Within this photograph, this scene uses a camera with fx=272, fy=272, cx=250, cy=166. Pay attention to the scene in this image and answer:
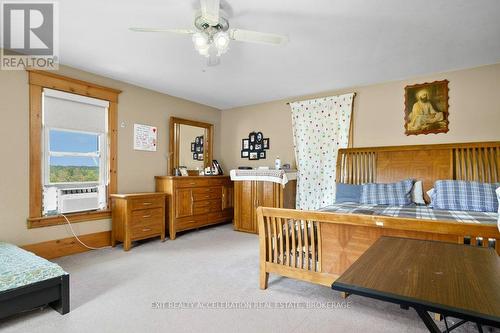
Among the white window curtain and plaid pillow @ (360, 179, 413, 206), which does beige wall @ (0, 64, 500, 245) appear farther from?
plaid pillow @ (360, 179, 413, 206)

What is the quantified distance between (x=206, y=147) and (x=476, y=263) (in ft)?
16.1

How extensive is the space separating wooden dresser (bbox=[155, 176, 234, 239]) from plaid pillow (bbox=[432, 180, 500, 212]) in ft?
11.2

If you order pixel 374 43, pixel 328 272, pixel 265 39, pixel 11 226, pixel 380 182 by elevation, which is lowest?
pixel 328 272

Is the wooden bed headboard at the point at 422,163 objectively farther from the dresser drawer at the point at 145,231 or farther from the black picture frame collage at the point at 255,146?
the dresser drawer at the point at 145,231

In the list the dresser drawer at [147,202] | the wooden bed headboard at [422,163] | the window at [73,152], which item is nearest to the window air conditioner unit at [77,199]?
the window at [73,152]

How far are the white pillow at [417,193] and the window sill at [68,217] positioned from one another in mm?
4225

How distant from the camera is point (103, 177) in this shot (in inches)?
155

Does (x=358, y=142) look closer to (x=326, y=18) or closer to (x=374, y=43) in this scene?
(x=374, y=43)

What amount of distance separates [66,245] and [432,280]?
13.0 feet

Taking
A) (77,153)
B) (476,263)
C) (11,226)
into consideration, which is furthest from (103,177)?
(476,263)

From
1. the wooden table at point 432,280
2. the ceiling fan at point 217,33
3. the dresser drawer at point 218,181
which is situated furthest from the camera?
the dresser drawer at point 218,181

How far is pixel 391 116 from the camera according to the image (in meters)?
4.11

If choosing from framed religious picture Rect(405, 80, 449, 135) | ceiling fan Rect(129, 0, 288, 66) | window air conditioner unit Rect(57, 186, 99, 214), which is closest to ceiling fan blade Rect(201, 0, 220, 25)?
ceiling fan Rect(129, 0, 288, 66)

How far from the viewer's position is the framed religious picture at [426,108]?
3744mm
